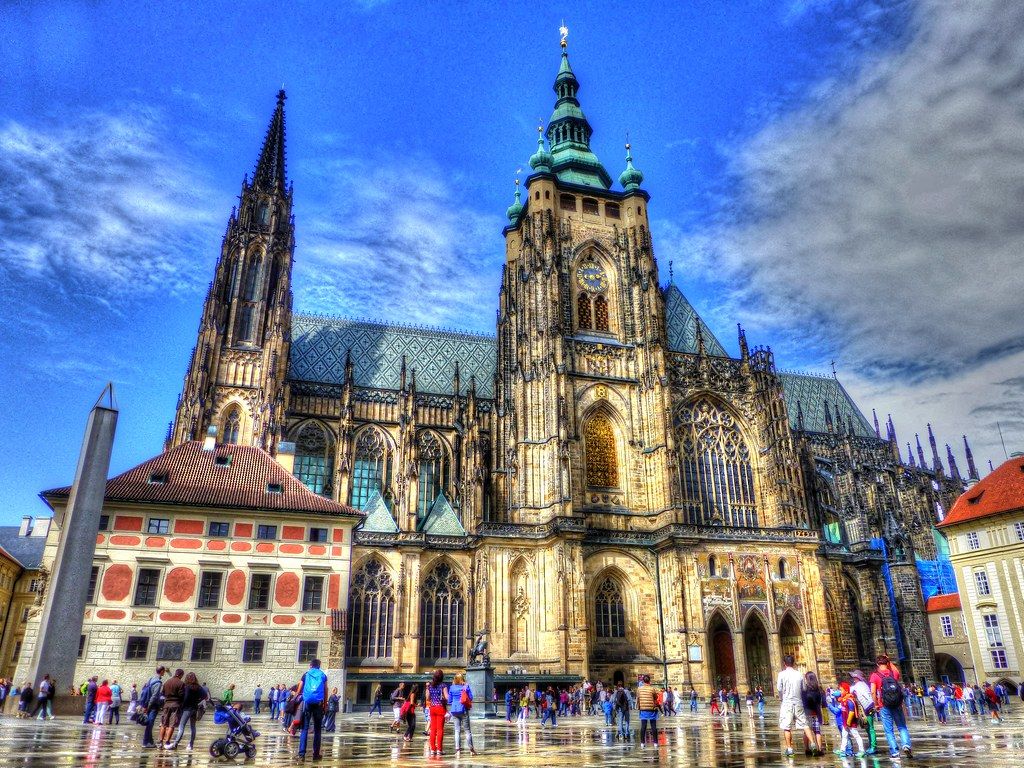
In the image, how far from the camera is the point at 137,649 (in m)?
29.8

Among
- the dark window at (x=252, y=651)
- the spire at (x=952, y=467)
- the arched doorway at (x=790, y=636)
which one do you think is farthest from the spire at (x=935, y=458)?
the dark window at (x=252, y=651)

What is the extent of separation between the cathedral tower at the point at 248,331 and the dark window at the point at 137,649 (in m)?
14.3

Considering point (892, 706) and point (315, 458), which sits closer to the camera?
point (892, 706)

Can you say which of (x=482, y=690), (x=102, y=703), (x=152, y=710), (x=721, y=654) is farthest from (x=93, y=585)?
(x=721, y=654)

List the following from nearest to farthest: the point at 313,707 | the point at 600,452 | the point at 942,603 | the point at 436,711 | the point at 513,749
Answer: the point at 313,707 < the point at 436,711 < the point at 513,749 < the point at 600,452 < the point at 942,603

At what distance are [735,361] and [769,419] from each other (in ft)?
13.9

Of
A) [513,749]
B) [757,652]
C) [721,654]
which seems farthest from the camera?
[757,652]

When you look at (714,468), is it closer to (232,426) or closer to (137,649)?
(232,426)

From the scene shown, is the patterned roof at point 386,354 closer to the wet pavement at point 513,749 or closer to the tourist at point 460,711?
the wet pavement at point 513,749

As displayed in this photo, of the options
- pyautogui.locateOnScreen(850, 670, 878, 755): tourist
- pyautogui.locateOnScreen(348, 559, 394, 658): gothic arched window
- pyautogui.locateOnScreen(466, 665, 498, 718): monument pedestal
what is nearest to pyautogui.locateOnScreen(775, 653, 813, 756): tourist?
pyautogui.locateOnScreen(850, 670, 878, 755): tourist

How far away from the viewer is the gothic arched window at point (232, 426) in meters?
45.5

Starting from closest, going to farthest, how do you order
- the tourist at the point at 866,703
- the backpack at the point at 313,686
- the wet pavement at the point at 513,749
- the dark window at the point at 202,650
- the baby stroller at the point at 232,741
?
the wet pavement at the point at 513,749 < the baby stroller at the point at 232,741 < the backpack at the point at 313,686 < the tourist at the point at 866,703 < the dark window at the point at 202,650

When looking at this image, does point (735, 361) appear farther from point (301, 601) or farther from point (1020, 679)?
point (301, 601)

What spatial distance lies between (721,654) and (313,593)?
21.5 metres
